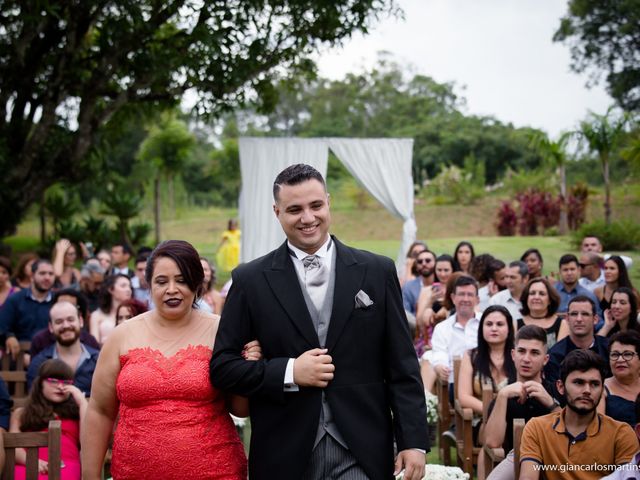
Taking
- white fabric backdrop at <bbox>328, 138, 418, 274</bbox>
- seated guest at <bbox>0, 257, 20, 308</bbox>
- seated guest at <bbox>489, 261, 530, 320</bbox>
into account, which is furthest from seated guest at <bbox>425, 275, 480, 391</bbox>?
white fabric backdrop at <bbox>328, 138, 418, 274</bbox>

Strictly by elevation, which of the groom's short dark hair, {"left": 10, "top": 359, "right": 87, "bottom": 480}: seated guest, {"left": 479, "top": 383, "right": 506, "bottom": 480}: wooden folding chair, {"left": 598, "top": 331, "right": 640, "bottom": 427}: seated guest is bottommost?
{"left": 479, "top": 383, "right": 506, "bottom": 480}: wooden folding chair

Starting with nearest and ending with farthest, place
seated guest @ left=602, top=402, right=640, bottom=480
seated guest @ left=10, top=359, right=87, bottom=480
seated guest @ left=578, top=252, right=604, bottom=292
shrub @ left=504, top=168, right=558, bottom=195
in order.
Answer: seated guest @ left=602, top=402, right=640, bottom=480, seated guest @ left=10, top=359, right=87, bottom=480, seated guest @ left=578, top=252, right=604, bottom=292, shrub @ left=504, top=168, right=558, bottom=195

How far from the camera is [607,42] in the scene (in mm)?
23609

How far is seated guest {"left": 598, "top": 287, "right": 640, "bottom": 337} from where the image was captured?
668 centimetres

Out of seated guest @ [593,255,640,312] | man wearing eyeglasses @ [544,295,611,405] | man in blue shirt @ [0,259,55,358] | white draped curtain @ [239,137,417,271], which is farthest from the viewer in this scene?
white draped curtain @ [239,137,417,271]

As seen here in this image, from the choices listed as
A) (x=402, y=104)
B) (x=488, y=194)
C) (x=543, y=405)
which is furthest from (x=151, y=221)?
(x=543, y=405)

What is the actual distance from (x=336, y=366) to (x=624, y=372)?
2.68 metres

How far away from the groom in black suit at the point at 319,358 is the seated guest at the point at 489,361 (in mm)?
2891

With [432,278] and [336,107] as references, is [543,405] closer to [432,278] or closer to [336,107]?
[432,278]

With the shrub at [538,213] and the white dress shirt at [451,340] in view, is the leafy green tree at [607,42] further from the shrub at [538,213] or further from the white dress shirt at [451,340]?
the white dress shirt at [451,340]

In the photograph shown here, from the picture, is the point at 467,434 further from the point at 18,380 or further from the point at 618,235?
the point at 618,235

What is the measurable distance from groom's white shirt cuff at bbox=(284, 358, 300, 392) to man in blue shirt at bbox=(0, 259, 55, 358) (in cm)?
570

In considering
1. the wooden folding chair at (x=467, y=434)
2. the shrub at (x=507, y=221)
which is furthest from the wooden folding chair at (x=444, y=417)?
the shrub at (x=507, y=221)

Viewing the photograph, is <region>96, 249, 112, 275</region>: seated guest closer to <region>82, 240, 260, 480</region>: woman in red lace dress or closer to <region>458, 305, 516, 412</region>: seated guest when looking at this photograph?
<region>458, 305, 516, 412</region>: seated guest
